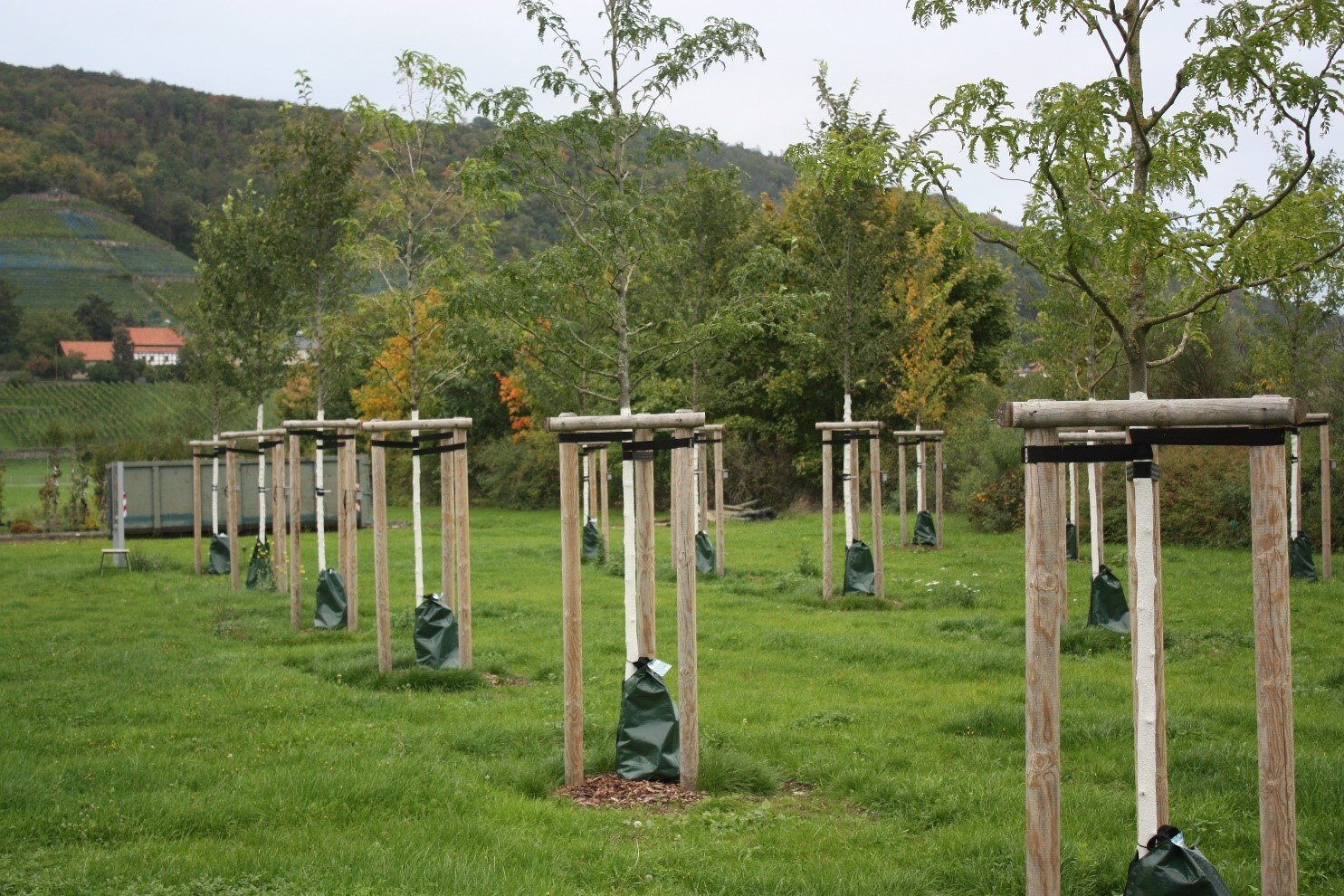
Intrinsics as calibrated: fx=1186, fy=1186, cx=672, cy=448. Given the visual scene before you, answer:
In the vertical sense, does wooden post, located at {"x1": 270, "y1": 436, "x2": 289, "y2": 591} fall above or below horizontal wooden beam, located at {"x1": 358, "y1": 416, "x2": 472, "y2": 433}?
below

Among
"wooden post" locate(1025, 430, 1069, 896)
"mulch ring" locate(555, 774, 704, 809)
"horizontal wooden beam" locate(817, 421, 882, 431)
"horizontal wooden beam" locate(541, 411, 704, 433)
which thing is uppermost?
"horizontal wooden beam" locate(817, 421, 882, 431)

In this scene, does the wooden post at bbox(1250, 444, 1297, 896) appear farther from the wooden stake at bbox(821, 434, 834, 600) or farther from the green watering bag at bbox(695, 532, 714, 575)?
the green watering bag at bbox(695, 532, 714, 575)

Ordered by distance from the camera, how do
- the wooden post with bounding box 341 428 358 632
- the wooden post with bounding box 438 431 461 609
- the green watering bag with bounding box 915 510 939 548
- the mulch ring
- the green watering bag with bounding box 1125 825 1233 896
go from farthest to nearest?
the green watering bag with bounding box 915 510 939 548 → the wooden post with bounding box 341 428 358 632 → the wooden post with bounding box 438 431 461 609 → the mulch ring → the green watering bag with bounding box 1125 825 1233 896

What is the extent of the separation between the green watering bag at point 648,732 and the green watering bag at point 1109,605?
21.0ft

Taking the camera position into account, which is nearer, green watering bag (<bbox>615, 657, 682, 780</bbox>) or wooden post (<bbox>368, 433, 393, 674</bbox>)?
green watering bag (<bbox>615, 657, 682, 780</bbox>)

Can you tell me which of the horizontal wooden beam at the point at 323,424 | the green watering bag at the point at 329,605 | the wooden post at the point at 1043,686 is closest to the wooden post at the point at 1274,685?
the wooden post at the point at 1043,686

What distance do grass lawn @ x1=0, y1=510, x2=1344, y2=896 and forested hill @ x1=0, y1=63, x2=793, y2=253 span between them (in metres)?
88.4

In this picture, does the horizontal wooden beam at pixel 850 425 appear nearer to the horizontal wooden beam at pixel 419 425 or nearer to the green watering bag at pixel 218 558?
the horizontal wooden beam at pixel 419 425

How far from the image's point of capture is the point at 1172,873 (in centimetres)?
419

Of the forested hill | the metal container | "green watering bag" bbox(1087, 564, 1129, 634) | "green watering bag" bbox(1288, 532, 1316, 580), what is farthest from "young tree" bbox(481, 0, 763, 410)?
the forested hill

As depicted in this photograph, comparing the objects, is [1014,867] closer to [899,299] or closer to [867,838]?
[867,838]

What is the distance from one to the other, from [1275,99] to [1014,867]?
16.0 feet

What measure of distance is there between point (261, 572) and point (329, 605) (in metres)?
5.42

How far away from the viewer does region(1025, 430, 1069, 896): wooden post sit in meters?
4.57
